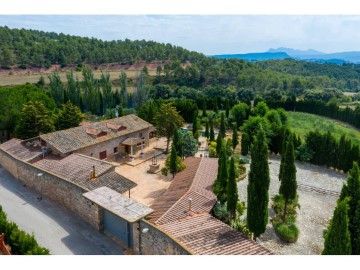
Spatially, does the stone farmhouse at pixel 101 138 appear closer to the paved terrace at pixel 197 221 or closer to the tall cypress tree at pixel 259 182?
the paved terrace at pixel 197 221

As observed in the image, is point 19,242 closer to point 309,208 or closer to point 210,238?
point 210,238

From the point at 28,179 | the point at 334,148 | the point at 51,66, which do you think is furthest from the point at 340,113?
the point at 51,66

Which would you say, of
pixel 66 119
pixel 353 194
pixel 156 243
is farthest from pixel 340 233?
pixel 66 119

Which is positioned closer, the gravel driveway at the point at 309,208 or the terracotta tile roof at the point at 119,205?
the terracotta tile roof at the point at 119,205

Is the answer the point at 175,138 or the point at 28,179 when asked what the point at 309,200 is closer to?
the point at 175,138

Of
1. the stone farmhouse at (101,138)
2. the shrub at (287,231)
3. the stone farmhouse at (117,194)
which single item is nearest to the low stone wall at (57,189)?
the stone farmhouse at (117,194)
